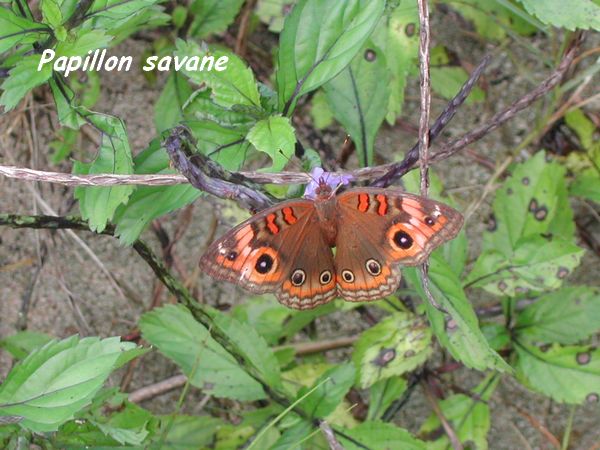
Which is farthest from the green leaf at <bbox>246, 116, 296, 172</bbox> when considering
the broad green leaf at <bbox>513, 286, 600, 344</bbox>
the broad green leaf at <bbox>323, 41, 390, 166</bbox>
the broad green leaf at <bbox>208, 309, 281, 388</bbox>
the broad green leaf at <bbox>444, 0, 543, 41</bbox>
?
the broad green leaf at <bbox>444, 0, 543, 41</bbox>

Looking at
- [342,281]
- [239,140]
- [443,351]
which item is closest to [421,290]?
[342,281]

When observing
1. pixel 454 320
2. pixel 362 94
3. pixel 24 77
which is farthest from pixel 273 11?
pixel 454 320

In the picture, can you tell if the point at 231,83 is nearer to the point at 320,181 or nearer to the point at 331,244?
the point at 320,181

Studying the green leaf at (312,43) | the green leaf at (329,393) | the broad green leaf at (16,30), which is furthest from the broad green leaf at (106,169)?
the green leaf at (329,393)

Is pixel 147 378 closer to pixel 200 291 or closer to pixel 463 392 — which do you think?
pixel 200 291

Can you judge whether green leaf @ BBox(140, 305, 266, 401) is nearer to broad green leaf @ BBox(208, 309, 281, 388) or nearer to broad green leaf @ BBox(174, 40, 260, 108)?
broad green leaf @ BBox(208, 309, 281, 388)
